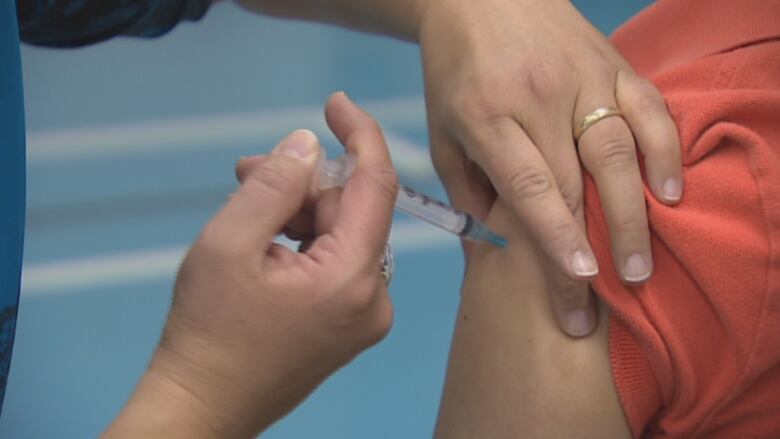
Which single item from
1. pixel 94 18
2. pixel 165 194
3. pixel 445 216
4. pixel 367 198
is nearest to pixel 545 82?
pixel 445 216

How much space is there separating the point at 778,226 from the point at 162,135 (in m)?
2.09

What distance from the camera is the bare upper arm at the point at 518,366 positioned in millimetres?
905

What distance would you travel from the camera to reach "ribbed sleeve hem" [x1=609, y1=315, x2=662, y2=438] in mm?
885

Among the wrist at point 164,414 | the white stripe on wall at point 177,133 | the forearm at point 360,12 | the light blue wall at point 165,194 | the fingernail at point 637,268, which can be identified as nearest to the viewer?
the wrist at point 164,414

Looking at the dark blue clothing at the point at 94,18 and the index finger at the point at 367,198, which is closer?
Answer: the index finger at the point at 367,198

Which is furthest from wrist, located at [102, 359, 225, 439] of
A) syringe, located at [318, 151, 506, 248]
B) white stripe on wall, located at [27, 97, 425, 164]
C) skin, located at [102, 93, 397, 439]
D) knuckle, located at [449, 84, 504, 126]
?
white stripe on wall, located at [27, 97, 425, 164]

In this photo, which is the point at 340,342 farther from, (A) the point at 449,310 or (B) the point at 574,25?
(A) the point at 449,310

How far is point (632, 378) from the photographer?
2.91 feet

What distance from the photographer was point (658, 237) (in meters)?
0.90

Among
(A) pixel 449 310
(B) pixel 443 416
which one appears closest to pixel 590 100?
(B) pixel 443 416

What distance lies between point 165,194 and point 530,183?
1.69 metres

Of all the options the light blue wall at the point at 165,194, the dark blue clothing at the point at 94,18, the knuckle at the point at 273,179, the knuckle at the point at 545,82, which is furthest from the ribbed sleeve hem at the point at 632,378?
the light blue wall at the point at 165,194

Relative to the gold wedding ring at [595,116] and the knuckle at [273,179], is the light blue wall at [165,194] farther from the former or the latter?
the knuckle at [273,179]

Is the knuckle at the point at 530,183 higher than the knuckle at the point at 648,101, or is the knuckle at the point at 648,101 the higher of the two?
the knuckle at the point at 648,101
